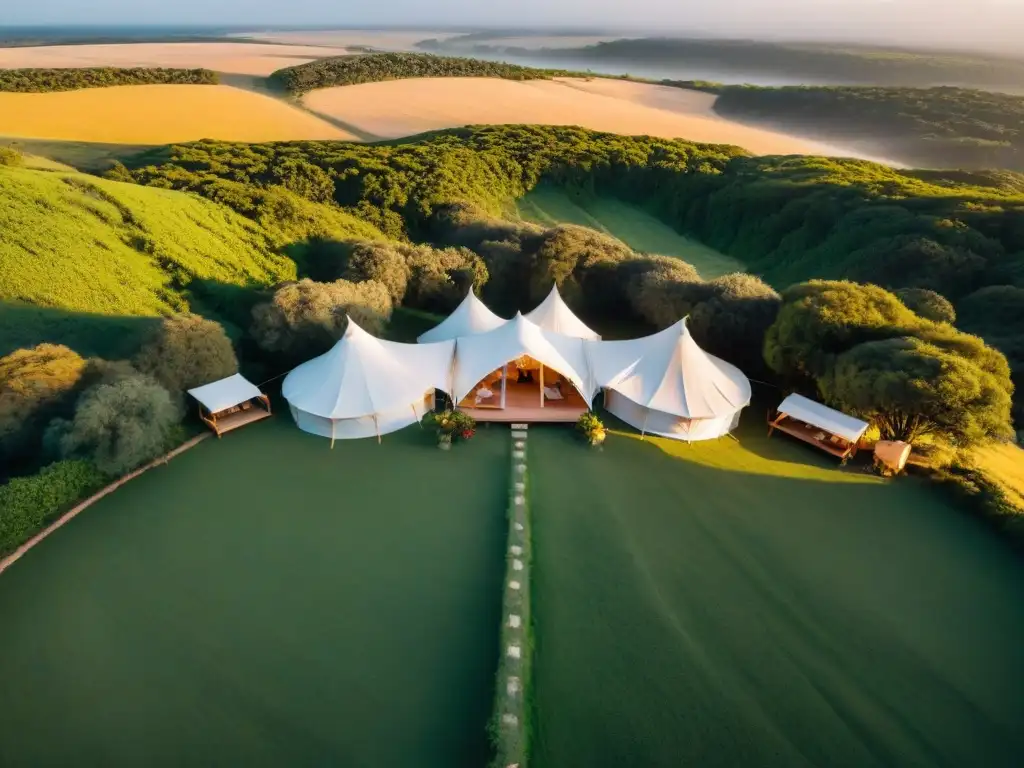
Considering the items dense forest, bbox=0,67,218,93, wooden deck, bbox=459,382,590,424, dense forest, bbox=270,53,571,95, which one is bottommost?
wooden deck, bbox=459,382,590,424

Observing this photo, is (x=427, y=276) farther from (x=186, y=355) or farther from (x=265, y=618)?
(x=265, y=618)

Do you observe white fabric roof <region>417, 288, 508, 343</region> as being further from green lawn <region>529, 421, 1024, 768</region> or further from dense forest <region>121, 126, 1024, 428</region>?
dense forest <region>121, 126, 1024, 428</region>

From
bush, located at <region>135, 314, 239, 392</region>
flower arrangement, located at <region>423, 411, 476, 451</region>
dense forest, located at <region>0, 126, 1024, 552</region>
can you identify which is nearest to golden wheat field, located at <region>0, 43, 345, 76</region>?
dense forest, located at <region>0, 126, 1024, 552</region>

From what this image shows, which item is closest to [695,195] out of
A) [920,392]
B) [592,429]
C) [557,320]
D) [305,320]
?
[557,320]

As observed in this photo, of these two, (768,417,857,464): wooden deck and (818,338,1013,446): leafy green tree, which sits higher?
(818,338,1013,446): leafy green tree

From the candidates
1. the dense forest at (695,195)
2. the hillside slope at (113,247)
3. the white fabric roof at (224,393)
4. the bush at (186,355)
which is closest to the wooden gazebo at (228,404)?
the white fabric roof at (224,393)
